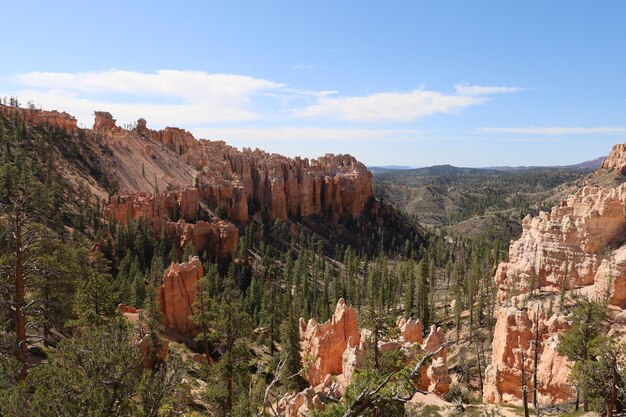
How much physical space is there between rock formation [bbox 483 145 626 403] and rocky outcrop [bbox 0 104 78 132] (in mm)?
111179

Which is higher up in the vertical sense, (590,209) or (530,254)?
(590,209)

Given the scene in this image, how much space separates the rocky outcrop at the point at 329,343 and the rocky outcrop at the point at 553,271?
11297 millimetres

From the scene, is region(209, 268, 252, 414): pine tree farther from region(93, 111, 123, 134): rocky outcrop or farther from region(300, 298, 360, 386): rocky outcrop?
region(93, 111, 123, 134): rocky outcrop

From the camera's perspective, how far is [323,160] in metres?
156

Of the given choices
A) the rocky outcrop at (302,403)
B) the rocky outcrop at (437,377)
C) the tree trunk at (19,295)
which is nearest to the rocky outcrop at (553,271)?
the rocky outcrop at (437,377)

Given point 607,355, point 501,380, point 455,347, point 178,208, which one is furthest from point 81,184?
point 607,355

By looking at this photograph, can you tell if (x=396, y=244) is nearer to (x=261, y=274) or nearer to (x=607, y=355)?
(x=261, y=274)

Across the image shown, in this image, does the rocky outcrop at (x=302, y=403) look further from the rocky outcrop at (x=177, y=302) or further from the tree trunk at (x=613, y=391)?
the rocky outcrop at (x=177, y=302)

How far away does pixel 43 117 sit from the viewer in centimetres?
11275

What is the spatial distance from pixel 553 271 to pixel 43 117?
120 metres

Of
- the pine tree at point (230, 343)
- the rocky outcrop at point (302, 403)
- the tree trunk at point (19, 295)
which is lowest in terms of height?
the rocky outcrop at point (302, 403)

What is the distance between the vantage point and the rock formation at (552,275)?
1191 inches

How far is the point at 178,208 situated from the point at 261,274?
3330 cm

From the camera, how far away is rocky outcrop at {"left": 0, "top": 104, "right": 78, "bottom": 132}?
107m
